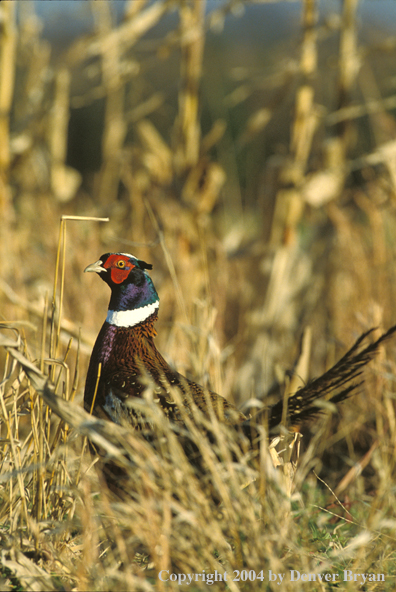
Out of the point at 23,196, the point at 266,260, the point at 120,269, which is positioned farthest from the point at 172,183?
the point at 120,269

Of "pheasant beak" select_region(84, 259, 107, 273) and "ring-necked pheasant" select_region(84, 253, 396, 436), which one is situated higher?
"pheasant beak" select_region(84, 259, 107, 273)

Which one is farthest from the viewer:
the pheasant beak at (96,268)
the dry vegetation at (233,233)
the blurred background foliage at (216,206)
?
the blurred background foliage at (216,206)

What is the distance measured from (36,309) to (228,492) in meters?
1.42

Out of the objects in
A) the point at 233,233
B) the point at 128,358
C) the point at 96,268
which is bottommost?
the point at 128,358

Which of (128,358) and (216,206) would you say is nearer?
(128,358)

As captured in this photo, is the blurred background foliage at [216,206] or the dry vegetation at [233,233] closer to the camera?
the dry vegetation at [233,233]

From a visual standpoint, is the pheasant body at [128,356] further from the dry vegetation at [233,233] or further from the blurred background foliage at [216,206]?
the blurred background foliage at [216,206]

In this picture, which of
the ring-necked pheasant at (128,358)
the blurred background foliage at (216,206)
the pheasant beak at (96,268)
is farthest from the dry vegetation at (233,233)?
the pheasant beak at (96,268)

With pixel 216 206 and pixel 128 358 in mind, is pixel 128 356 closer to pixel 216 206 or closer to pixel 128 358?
pixel 128 358

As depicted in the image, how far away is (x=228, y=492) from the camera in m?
1.19

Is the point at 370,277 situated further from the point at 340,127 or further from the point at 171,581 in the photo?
the point at 171,581

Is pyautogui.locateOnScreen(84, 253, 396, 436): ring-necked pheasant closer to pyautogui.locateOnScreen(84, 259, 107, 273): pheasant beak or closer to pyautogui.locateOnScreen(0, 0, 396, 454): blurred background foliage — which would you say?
pyautogui.locateOnScreen(84, 259, 107, 273): pheasant beak

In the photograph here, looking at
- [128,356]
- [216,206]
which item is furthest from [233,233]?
[128,356]

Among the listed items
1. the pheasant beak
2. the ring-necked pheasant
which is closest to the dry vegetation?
the ring-necked pheasant
